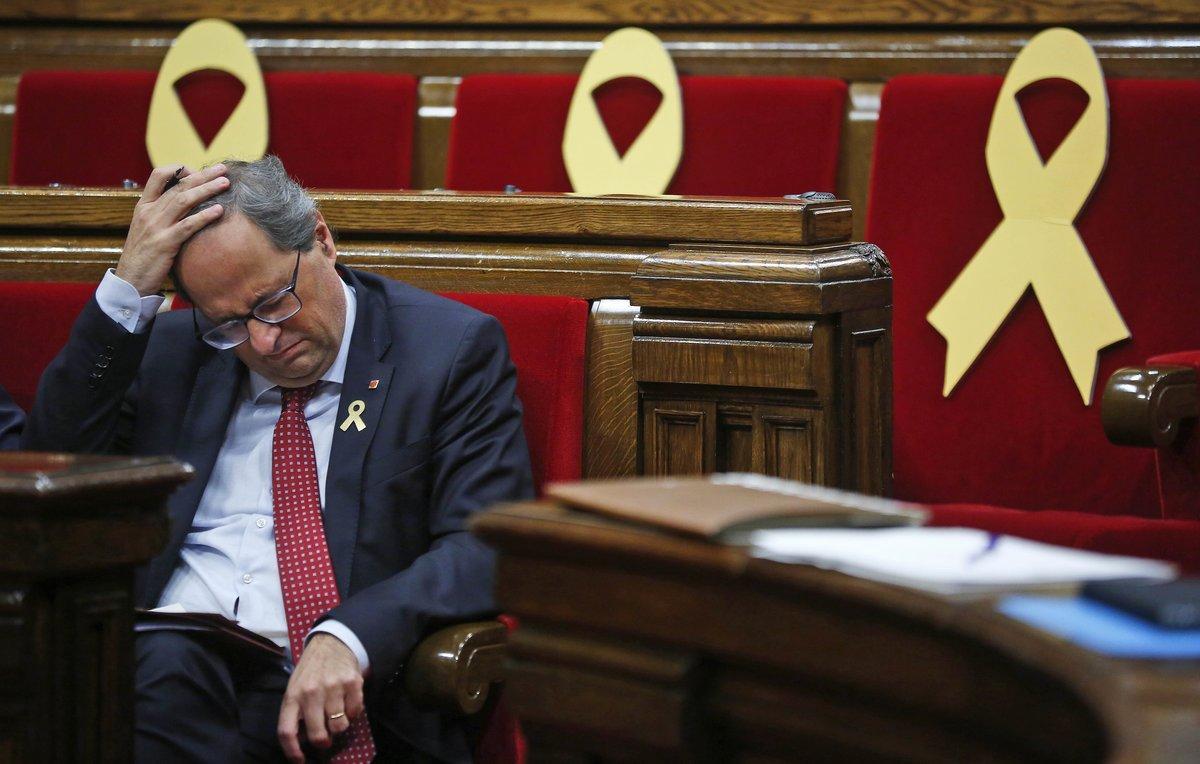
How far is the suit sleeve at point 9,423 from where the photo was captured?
1.74 meters

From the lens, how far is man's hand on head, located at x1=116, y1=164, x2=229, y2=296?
165 centimetres

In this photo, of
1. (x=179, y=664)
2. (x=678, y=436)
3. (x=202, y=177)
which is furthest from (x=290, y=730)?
(x=202, y=177)

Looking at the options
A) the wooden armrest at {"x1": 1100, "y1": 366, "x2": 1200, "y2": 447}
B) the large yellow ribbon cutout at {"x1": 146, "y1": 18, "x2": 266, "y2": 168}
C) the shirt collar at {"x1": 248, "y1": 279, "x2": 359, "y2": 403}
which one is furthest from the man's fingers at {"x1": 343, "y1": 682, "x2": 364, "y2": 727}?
the large yellow ribbon cutout at {"x1": 146, "y1": 18, "x2": 266, "y2": 168}

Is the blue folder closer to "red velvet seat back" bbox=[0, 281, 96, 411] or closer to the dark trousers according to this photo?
the dark trousers

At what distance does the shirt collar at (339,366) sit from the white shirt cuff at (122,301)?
0.47 ft

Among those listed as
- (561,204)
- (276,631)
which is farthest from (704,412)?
(276,631)

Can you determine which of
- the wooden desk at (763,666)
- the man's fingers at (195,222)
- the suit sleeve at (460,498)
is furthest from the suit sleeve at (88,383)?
the wooden desk at (763,666)

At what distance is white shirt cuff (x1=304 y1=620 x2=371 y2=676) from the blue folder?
0.79m

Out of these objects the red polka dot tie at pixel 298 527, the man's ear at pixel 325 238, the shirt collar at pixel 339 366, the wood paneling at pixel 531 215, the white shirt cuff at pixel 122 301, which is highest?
the wood paneling at pixel 531 215

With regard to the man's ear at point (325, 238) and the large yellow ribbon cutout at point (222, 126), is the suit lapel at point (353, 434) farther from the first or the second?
the large yellow ribbon cutout at point (222, 126)

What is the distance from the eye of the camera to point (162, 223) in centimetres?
166

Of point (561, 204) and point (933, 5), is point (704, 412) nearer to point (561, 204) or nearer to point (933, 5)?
point (561, 204)

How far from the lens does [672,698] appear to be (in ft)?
2.97

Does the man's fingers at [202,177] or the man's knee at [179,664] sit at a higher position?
the man's fingers at [202,177]
